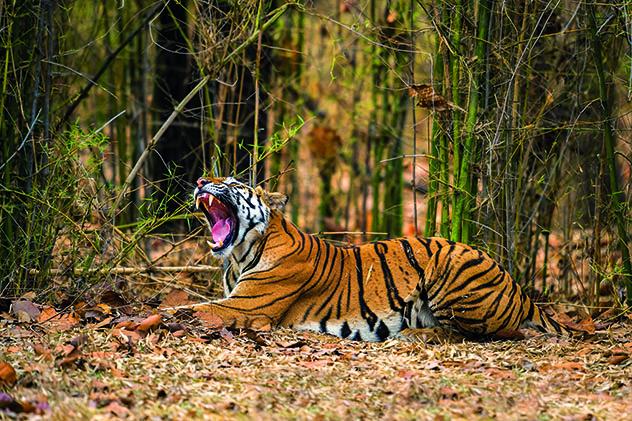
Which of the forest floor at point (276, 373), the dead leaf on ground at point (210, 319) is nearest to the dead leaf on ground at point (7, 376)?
the forest floor at point (276, 373)

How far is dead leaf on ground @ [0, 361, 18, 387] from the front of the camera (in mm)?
4336

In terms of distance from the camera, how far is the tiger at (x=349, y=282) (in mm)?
6273

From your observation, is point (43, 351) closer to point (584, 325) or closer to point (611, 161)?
point (584, 325)

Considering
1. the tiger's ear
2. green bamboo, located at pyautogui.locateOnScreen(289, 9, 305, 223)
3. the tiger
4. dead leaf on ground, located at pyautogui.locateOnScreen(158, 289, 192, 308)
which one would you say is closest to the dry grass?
the tiger

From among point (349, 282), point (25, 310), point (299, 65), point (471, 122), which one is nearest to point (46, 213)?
point (25, 310)

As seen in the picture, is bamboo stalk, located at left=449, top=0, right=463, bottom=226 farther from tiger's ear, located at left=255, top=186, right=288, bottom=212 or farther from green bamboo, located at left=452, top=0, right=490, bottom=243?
tiger's ear, located at left=255, top=186, right=288, bottom=212

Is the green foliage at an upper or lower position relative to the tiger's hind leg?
upper

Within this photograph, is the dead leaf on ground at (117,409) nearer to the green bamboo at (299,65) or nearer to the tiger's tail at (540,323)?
the tiger's tail at (540,323)

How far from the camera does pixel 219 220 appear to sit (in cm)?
650

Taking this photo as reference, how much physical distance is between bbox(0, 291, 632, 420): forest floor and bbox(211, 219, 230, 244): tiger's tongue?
2.05 feet

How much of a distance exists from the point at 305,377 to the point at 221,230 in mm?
1844

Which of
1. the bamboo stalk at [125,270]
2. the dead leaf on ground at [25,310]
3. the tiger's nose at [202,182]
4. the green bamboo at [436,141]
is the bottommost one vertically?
the dead leaf on ground at [25,310]

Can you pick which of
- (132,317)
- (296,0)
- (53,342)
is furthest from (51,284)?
(296,0)

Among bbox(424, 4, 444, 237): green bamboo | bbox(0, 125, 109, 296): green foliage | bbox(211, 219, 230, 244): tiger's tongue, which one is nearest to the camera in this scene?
bbox(0, 125, 109, 296): green foliage
